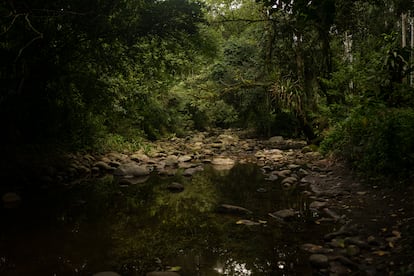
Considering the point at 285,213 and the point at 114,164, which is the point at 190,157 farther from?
the point at 285,213

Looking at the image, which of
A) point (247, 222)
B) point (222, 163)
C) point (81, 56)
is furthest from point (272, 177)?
point (81, 56)

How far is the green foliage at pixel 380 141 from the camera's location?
6.05 metres

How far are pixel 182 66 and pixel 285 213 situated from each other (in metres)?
6.24

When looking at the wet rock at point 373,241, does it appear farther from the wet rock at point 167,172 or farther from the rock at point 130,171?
the rock at point 130,171

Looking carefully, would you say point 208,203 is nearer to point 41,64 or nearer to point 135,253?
point 135,253

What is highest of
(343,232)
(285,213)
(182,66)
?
(182,66)

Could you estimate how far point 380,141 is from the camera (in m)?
6.61

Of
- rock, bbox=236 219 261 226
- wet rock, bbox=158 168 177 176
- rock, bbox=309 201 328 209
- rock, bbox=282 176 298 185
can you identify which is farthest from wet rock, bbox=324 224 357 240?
wet rock, bbox=158 168 177 176

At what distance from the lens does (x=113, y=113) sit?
12.1 m

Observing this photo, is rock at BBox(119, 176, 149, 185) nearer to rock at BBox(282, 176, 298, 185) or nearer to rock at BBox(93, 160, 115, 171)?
rock at BBox(93, 160, 115, 171)

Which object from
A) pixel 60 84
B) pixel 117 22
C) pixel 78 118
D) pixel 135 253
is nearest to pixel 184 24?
pixel 117 22

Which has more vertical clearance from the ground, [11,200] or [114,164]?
[11,200]

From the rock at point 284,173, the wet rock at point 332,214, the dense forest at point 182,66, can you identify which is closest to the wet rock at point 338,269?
the wet rock at point 332,214

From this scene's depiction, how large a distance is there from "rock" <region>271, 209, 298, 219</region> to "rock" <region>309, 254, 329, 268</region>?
163 centimetres
